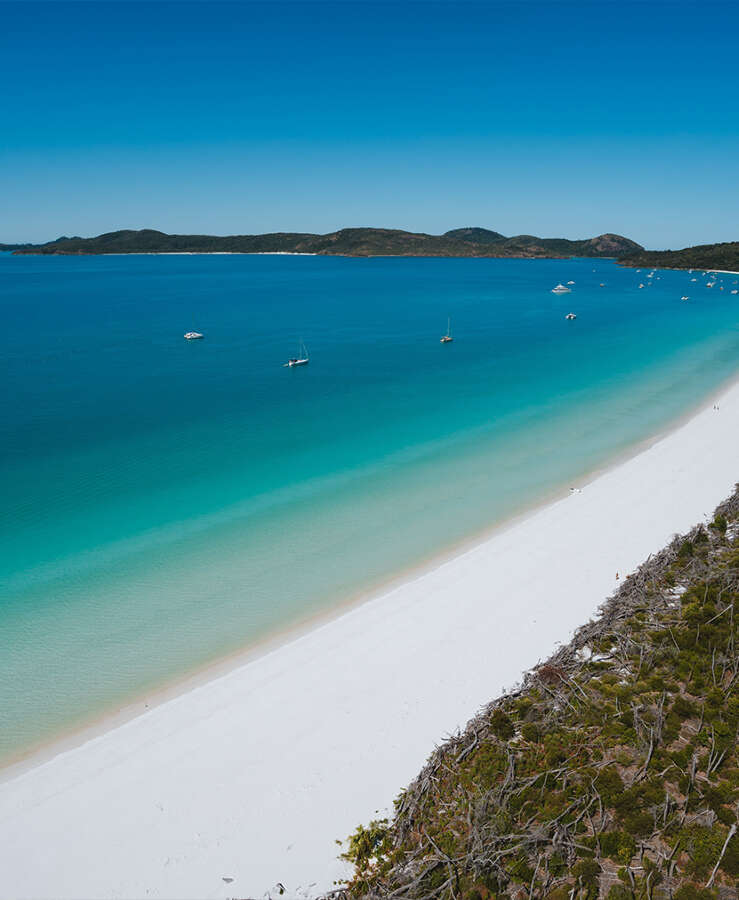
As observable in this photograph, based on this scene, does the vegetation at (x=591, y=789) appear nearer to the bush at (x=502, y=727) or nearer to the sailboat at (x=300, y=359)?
the bush at (x=502, y=727)

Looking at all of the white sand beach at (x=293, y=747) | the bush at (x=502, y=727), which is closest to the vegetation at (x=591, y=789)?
the bush at (x=502, y=727)

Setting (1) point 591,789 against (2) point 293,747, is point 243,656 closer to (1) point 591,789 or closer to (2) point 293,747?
(2) point 293,747

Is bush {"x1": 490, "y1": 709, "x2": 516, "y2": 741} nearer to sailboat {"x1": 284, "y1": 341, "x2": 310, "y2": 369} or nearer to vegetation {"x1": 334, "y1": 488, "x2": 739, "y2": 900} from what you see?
vegetation {"x1": 334, "y1": 488, "x2": 739, "y2": 900}

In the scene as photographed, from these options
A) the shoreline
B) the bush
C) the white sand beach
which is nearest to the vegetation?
the bush

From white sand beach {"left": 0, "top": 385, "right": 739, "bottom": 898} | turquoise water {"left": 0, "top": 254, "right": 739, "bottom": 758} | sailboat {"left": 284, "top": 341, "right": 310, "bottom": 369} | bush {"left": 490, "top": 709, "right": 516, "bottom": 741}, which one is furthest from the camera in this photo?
sailboat {"left": 284, "top": 341, "right": 310, "bottom": 369}

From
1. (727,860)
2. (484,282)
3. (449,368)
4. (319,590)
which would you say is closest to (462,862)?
(727,860)

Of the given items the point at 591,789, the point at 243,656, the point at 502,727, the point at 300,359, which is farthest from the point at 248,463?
the point at 300,359
